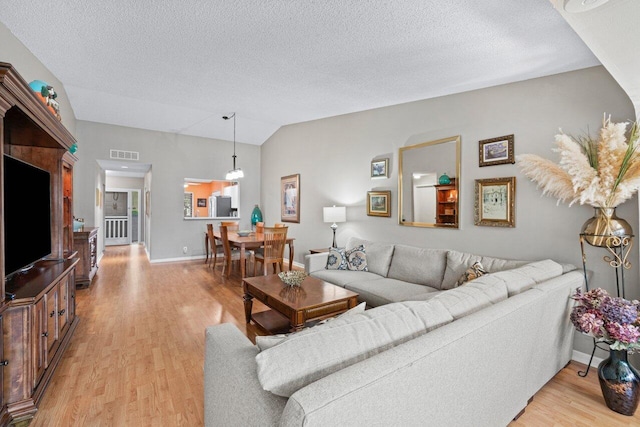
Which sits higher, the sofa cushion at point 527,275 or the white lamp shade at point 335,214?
the white lamp shade at point 335,214

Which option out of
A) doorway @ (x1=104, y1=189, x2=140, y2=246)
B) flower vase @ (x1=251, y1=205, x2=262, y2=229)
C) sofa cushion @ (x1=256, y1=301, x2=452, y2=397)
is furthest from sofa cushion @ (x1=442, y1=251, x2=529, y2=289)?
doorway @ (x1=104, y1=189, x2=140, y2=246)

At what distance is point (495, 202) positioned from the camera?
303cm

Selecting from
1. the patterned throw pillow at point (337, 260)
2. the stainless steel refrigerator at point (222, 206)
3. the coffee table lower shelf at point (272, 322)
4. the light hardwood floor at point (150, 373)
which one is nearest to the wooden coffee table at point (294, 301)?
the coffee table lower shelf at point (272, 322)

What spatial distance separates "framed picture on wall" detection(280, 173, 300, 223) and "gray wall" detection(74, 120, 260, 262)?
1.31 meters

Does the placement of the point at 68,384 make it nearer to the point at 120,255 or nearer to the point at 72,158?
the point at 72,158

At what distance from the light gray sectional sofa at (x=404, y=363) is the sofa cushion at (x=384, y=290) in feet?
3.38

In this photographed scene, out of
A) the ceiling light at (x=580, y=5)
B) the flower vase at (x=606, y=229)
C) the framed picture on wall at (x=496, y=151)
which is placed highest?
the ceiling light at (x=580, y=5)

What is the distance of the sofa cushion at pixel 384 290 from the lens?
108 inches

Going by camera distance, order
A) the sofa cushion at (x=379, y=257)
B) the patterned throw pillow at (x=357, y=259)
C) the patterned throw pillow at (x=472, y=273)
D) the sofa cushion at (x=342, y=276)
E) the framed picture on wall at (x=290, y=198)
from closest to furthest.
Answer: the patterned throw pillow at (x=472, y=273) < the sofa cushion at (x=342, y=276) < the sofa cushion at (x=379, y=257) < the patterned throw pillow at (x=357, y=259) < the framed picture on wall at (x=290, y=198)

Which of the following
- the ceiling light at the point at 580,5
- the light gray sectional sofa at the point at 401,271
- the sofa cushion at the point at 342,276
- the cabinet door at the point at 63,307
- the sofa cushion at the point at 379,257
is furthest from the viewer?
the sofa cushion at the point at 379,257

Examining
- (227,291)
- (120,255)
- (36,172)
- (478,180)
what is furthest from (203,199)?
(478,180)

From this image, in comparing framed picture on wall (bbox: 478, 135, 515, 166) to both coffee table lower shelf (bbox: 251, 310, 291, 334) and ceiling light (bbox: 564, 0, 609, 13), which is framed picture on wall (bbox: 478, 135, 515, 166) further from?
coffee table lower shelf (bbox: 251, 310, 291, 334)

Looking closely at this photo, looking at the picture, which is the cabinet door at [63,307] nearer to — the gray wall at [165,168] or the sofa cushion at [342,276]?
the sofa cushion at [342,276]

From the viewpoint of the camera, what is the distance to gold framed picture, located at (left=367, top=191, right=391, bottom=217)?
4.16 meters
